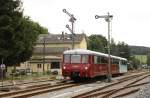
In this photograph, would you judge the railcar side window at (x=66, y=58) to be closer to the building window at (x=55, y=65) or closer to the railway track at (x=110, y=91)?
the railway track at (x=110, y=91)

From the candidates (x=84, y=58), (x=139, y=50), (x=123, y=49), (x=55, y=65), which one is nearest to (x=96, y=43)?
(x=123, y=49)

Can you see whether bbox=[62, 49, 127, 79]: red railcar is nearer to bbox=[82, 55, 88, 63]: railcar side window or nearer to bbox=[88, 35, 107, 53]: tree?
bbox=[82, 55, 88, 63]: railcar side window

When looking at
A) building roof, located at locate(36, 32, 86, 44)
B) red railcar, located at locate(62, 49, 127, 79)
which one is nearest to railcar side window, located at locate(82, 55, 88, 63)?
red railcar, located at locate(62, 49, 127, 79)

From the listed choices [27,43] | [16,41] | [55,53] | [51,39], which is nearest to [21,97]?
[16,41]

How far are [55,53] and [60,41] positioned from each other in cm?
488

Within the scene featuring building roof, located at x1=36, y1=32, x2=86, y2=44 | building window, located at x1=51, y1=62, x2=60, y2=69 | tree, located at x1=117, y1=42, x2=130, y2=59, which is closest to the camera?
building window, located at x1=51, y1=62, x2=60, y2=69

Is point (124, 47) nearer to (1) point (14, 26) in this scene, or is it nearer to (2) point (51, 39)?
(2) point (51, 39)

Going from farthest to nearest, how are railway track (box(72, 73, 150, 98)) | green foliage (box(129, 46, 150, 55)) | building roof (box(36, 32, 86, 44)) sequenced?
green foliage (box(129, 46, 150, 55)) < building roof (box(36, 32, 86, 44)) < railway track (box(72, 73, 150, 98))

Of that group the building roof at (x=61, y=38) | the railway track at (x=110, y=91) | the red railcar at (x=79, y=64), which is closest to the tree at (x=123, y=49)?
the building roof at (x=61, y=38)

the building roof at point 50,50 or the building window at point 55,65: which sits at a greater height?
the building roof at point 50,50

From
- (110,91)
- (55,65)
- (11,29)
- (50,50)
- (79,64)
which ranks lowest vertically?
(110,91)

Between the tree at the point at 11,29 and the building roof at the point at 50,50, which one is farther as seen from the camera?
the building roof at the point at 50,50

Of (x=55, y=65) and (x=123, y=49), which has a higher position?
(x=123, y=49)

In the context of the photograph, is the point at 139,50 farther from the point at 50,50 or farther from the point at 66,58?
the point at 66,58
